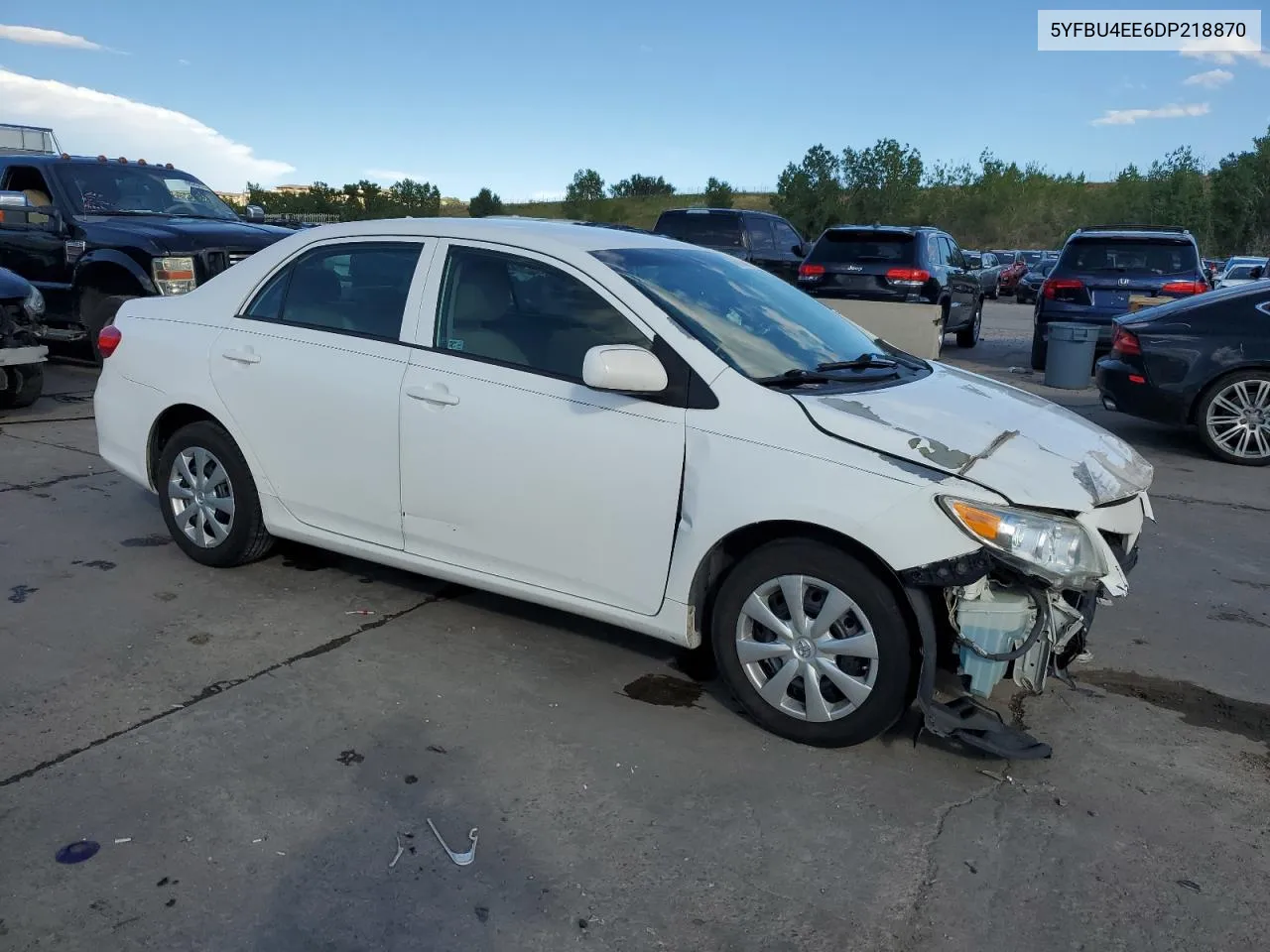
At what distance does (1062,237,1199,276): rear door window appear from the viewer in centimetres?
1201

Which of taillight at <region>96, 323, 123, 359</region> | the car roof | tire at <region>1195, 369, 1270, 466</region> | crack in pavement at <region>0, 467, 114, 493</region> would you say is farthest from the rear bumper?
crack in pavement at <region>0, 467, 114, 493</region>

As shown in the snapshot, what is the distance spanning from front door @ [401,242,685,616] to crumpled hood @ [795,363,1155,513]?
25.7 inches

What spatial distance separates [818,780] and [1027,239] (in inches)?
2813

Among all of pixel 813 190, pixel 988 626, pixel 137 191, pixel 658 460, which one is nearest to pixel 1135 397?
pixel 988 626

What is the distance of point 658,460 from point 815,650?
0.84 meters

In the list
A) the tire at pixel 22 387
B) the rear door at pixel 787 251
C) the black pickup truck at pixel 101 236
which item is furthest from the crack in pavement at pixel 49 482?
the rear door at pixel 787 251

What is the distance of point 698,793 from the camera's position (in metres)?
3.37

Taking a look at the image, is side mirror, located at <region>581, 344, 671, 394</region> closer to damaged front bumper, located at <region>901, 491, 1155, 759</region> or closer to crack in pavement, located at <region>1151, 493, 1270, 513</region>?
damaged front bumper, located at <region>901, 491, 1155, 759</region>

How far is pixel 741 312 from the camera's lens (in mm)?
4281

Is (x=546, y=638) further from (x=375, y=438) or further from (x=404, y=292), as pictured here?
(x=404, y=292)

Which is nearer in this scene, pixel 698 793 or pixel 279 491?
pixel 698 793

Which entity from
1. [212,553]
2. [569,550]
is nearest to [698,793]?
[569,550]

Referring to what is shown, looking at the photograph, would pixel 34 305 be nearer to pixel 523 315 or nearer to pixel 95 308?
pixel 95 308

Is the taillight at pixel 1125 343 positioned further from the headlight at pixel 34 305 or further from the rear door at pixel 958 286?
the headlight at pixel 34 305
